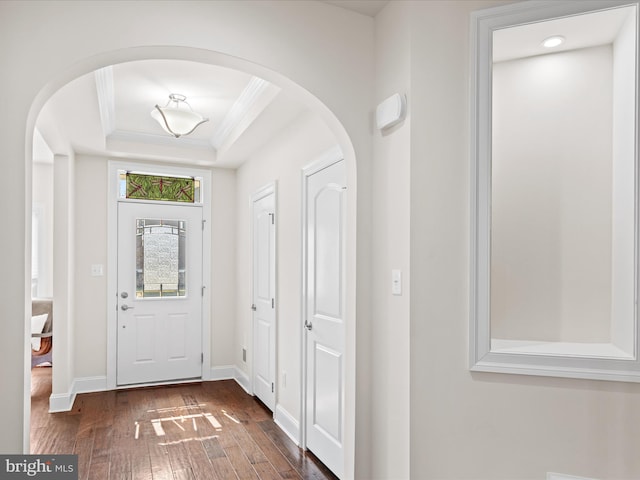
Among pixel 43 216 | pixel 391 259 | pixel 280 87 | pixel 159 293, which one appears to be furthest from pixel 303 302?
pixel 43 216

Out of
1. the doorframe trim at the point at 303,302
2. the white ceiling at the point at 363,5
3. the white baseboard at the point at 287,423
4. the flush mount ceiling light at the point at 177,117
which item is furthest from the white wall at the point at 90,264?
the white ceiling at the point at 363,5

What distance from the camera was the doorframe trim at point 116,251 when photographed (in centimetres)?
473

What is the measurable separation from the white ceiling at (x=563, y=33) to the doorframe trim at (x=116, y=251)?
3.85m

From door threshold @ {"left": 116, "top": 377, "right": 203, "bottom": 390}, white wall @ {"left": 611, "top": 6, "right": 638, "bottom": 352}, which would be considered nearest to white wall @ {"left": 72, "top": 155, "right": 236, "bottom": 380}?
door threshold @ {"left": 116, "top": 377, "right": 203, "bottom": 390}

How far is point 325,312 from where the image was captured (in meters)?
2.99

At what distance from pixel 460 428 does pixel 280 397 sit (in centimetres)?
216

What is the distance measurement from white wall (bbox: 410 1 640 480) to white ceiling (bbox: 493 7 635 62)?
6.8 inches

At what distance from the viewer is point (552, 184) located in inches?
77.2

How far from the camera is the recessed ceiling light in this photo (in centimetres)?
189

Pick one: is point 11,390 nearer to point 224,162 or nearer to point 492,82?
point 492,82

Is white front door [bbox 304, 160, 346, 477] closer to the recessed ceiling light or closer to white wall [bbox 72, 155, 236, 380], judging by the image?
the recessed ceiling light

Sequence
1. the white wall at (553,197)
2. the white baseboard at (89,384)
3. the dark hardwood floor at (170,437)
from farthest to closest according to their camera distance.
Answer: the white baseboard at (89,384), the dark hardwood floor at (170,437), the white wall at (553,197)

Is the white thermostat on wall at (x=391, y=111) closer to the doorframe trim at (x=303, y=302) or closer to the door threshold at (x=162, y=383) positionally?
the doorframe trim at (x=303, y=302)

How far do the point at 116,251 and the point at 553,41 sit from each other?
14.4 feet
